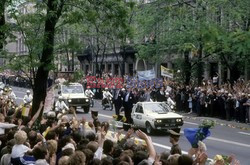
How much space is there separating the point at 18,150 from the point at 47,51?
5607 mm

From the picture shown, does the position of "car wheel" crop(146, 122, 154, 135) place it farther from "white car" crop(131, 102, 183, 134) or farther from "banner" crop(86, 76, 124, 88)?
"banner" crop(86, 76, 124, 88)

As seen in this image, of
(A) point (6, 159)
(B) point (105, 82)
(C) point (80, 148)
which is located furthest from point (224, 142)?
(B) point (105, 82)

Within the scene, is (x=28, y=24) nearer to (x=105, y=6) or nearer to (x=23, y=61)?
(x=23, y=61)

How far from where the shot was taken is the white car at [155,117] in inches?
816

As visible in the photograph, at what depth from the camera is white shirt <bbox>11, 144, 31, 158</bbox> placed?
7.96m

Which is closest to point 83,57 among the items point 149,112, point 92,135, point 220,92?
point 220,92

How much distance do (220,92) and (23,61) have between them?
57.2 ft

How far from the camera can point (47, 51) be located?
13266 millimetres

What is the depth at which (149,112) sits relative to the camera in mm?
21344

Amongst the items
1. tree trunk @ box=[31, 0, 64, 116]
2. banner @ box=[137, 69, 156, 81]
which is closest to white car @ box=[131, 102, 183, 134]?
tree trunk @ box=[31, 0, 64, 116]

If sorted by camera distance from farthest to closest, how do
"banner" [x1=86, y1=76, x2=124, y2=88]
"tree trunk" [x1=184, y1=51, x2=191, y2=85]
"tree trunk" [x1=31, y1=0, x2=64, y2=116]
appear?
1. "banner" [x1=86, y1=76, x2=124, y2=88]
2. "tree trunk" [x1=184, y1=51, x2=191, y2=85]
3. "tree trunk" [x1=31, y1=0, x2=64, y2=116]

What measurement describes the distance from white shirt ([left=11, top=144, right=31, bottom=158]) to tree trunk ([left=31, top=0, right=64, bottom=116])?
505cm

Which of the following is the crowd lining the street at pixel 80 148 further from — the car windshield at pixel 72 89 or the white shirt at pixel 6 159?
the car windshield at pixel 72 89

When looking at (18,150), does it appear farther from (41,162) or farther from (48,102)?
(48,102)
